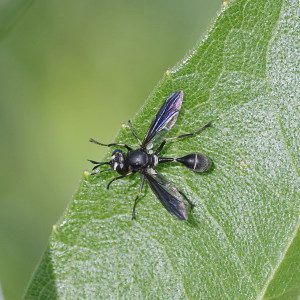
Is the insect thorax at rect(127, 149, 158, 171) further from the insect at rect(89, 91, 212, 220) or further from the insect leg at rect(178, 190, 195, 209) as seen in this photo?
the insect leg at rect(178, 190, 195, 209)

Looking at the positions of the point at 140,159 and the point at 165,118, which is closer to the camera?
the point at 165,118

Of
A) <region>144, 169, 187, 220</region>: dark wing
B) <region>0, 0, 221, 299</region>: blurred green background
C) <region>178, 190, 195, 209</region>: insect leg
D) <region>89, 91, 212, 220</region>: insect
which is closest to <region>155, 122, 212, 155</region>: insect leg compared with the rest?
<region>89, 91, 212, 220</region>: insect

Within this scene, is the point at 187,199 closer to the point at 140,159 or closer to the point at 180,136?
the point at 180,136

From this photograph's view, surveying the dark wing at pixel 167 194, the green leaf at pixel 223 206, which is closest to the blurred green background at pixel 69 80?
the dark wing at pixel 167 194

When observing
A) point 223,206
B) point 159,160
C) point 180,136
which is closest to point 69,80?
point 159,160

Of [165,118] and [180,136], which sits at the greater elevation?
[165,118]

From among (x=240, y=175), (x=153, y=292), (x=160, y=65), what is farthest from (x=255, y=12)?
(x=160, y=65)

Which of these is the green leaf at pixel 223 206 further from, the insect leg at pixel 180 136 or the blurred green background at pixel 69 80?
the blurred green background at pixel 69 80
